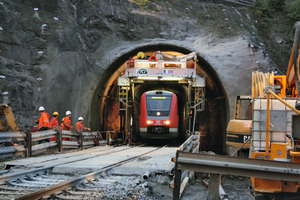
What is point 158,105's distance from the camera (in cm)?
1892

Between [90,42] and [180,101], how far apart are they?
835 cm

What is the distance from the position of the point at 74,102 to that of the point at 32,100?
2.41 m

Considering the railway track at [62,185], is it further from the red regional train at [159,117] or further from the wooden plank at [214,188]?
the red regional train at [159,117]

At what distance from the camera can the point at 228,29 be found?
21.8 m

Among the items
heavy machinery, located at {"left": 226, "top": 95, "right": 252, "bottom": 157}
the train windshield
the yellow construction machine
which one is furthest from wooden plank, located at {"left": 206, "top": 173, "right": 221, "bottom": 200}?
the train windshield

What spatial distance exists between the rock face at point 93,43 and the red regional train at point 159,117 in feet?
10.8

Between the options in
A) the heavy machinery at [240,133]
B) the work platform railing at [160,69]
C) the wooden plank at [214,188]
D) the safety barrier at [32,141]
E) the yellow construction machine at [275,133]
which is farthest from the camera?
the work platform railing at [160,69]

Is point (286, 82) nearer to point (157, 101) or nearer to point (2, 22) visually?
point (157, 101)

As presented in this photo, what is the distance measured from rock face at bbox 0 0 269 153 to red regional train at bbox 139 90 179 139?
3277 mm

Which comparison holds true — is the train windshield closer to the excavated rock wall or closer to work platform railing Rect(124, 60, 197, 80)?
work platform railing Rect(124, 60, 197, 80)

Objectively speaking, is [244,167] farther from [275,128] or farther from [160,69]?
[160,69]

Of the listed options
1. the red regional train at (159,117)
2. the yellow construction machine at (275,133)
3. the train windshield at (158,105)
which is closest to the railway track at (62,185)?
the yellow construction machine at (275,133)

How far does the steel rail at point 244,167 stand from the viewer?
4.33 metres

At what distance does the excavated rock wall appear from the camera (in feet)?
56.3
